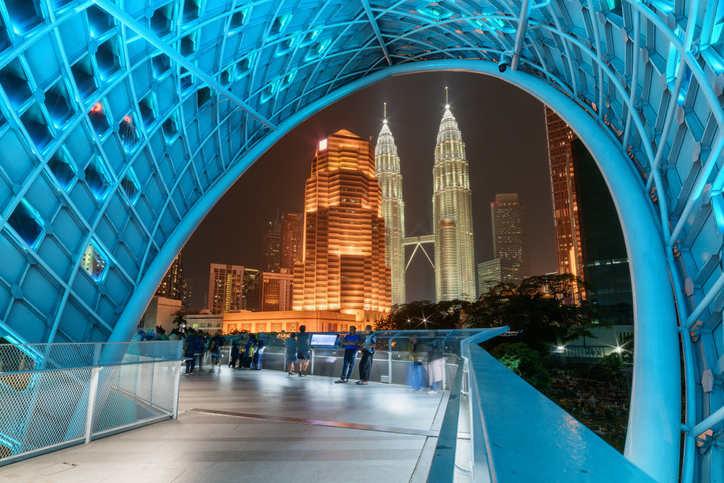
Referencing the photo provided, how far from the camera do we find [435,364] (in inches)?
544

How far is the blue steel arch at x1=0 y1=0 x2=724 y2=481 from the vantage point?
12.5m

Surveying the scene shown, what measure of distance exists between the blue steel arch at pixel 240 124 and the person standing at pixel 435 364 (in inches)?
A: 238

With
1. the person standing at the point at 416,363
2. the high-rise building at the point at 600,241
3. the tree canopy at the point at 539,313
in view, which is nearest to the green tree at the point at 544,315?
the tree canopy at the point at 539,313

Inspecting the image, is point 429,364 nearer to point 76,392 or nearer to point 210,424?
point 210,424

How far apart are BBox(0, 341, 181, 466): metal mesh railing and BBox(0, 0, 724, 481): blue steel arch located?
8.29m

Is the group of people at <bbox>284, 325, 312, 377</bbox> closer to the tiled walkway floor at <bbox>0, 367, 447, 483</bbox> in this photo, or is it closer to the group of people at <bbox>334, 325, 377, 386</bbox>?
the group of people at <bbox>334, 325, 377, 386</bbox>

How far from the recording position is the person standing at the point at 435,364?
45.0ft

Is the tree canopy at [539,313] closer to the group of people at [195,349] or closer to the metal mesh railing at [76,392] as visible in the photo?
the group of people at [195,349]

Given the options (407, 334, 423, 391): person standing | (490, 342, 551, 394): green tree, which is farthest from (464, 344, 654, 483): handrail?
(490, 342, 551, 394): green tree

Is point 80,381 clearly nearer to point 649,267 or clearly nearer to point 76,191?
point 76,191

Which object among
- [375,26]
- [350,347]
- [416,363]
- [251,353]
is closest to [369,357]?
[350,347]

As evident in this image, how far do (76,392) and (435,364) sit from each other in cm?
952

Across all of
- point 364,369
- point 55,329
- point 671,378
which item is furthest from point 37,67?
point 671,378

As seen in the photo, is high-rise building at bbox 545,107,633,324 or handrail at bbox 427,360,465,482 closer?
handrail at bbox 427,360,465,482
